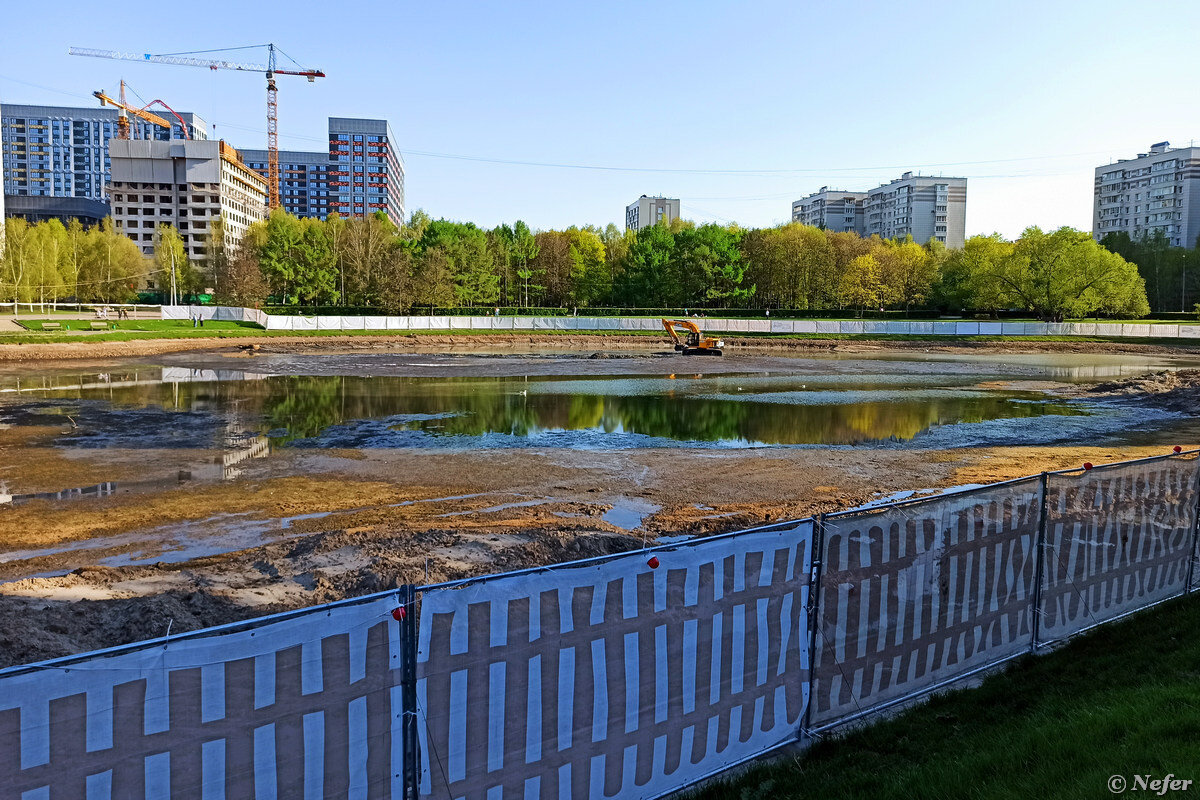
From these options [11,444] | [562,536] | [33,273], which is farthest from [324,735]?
[33,273]

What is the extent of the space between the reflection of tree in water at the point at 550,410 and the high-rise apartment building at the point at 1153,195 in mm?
142535

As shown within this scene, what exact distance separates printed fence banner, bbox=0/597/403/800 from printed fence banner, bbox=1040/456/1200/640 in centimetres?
638

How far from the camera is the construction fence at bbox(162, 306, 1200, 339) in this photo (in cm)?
7794

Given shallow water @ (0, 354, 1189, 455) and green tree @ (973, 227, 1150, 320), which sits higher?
green tree @ (973, 227, 1150, 320)

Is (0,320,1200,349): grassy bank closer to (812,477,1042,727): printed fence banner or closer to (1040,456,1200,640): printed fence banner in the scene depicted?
(812,477,1042,727): printed fence banner

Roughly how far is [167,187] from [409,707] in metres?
208

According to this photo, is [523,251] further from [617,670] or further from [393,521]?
[617,670]

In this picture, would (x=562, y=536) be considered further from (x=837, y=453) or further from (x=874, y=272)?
(x=874, y=272)

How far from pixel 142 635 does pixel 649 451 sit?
1432cm

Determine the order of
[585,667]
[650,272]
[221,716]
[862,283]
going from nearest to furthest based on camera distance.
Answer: [221,716], [585,667], [862,283], [650,272]

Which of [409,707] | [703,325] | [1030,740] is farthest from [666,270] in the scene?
[409,707]

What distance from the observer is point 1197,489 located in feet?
31.0

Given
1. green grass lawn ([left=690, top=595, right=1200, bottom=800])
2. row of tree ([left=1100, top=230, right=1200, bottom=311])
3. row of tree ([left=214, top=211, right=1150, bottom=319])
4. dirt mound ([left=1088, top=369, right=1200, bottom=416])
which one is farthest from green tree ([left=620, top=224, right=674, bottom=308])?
green grass lawn ([left=690, top=595, right=1200, bottom=800])

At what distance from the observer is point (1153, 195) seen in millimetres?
162000
